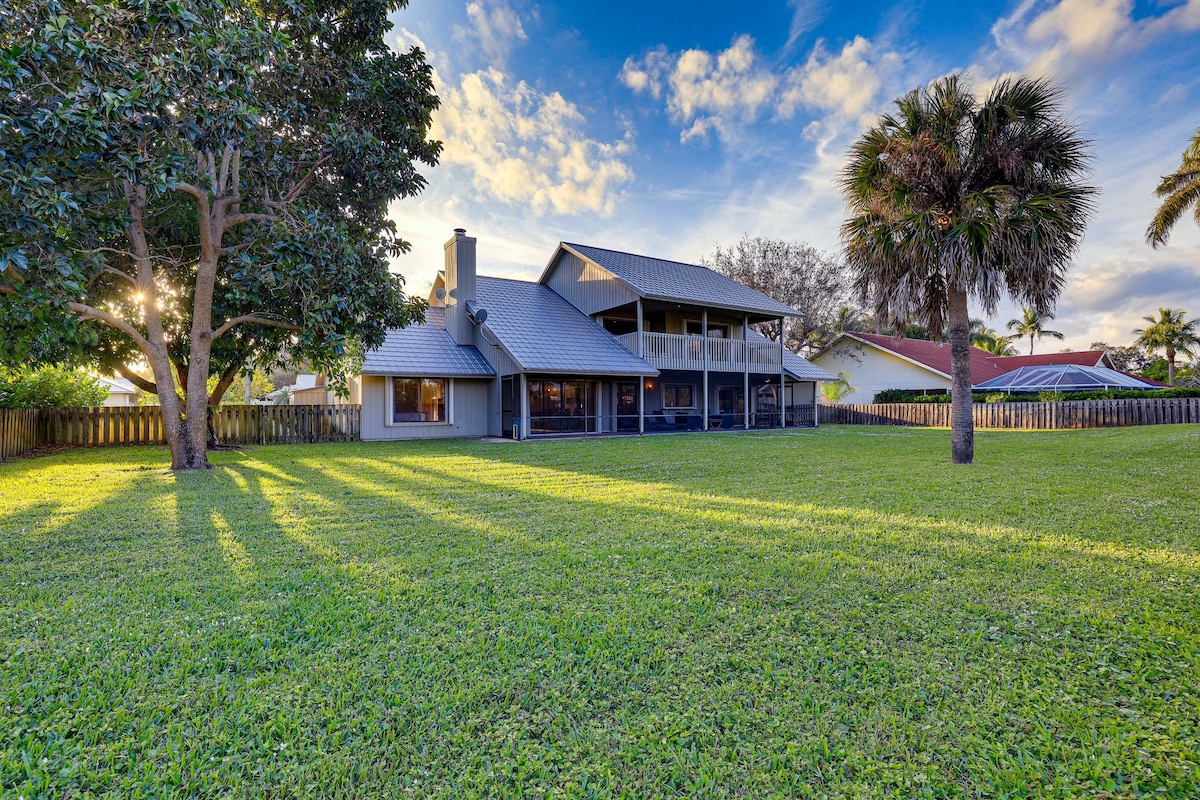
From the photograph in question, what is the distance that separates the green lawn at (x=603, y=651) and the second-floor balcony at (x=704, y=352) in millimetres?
13156

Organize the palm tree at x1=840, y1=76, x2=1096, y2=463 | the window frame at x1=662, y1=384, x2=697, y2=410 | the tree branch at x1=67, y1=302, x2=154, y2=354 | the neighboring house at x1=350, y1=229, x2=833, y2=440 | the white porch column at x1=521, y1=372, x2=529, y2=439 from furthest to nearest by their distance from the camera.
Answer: the window frame at x1=662, y1=384, x2=697, y2=410 < the neighboring house at x1=350, y1=229, x2=833, y2=440 < the white porch column at x1=521, y1=372, x2=529, y2=439 < the palm tree at x1=840, y1=76, x2=1096, y2=463 < the tree branch at x1=67, y1=302, x2=154, y2=354

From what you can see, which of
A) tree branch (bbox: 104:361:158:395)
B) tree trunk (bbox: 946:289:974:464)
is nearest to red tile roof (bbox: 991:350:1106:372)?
tree trunk (bbox: 946:289:974:464)

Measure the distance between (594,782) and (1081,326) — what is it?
77154 mm

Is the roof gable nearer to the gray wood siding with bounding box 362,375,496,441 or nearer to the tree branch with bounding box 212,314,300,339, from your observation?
the gray wood siding with bounding box 362,375,496,441

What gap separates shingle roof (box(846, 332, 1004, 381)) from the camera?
1112 inches


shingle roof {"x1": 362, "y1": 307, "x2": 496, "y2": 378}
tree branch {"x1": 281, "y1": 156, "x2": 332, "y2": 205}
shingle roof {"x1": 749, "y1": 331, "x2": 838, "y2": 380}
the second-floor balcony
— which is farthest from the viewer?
shingle roof {"x1": 749, "y1": 331, "x2": 838, "y2": 380}

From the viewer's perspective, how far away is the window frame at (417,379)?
16.3m

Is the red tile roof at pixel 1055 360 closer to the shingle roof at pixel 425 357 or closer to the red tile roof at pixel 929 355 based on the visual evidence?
the red tile roof at pixel 929 355

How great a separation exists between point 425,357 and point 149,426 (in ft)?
25.2

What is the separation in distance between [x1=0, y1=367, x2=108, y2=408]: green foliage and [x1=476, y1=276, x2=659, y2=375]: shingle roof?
35.5 ft

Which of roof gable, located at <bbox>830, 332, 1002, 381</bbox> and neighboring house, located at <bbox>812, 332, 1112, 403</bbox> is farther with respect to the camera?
neighboring house, located at <bbox>812, 332, 1112, 403</bbox>

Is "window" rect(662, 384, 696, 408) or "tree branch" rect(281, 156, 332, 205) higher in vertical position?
"tree branch" rect(281, 156, 332, 205)

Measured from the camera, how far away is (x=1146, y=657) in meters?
2.63

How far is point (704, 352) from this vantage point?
19375mm
